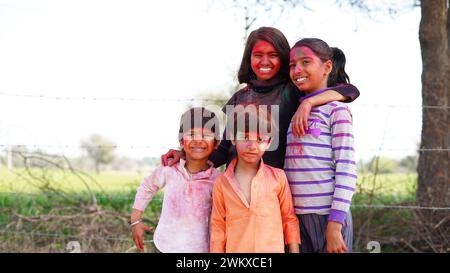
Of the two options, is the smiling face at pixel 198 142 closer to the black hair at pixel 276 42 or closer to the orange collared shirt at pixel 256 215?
the orange collared shirt at pixel 256 215

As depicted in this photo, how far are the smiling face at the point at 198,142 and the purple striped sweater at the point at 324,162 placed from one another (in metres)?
0.35

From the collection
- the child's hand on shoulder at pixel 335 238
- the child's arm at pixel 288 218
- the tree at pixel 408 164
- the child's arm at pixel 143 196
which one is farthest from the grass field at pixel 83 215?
the child's hand on shoulder at pixel 335 238

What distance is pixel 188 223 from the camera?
2191 millimetres

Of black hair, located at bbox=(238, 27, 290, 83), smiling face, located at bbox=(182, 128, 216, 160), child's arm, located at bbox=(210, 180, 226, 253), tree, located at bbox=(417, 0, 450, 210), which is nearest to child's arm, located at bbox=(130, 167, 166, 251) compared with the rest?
smiling face, located at bbox=(182, 128, 216, 160)

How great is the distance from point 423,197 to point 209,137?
2872 mm

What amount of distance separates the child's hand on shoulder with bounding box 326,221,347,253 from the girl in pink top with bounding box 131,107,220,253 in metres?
0.49

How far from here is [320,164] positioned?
209cm

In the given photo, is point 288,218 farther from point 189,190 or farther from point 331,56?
point 331,56

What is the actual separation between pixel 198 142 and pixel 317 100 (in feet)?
1.67

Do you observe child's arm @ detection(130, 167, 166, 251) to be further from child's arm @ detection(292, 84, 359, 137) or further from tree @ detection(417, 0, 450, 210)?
tree @ detection(417, 0, 450, 210)

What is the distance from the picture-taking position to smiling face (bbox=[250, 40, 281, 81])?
7.52ft

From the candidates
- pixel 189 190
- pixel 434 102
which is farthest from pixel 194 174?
pixel 434 102
